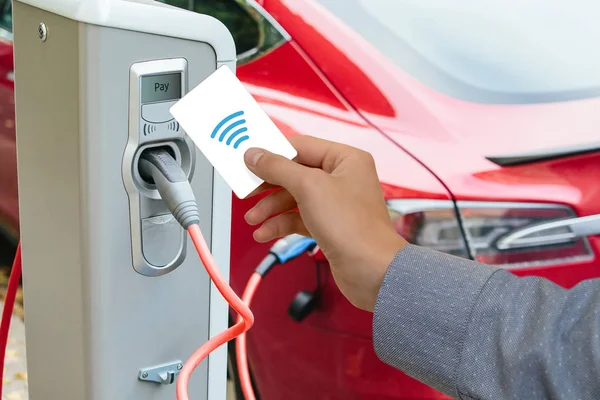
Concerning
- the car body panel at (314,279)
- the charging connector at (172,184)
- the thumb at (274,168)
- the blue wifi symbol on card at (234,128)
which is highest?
the blue wifi symbol on card at (234,128)

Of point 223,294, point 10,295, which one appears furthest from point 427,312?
point 10,295

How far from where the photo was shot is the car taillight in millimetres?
1038

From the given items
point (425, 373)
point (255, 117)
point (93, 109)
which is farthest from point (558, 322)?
point (93, 109)

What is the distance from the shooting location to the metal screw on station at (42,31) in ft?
2.37

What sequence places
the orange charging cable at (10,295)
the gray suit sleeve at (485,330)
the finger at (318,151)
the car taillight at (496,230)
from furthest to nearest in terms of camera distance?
the car taillight at (496,230) → the orange charging cable at (10,295) → the finger at (318,151) → the gray suit sleeve at (485,330)

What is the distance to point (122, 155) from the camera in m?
0.72

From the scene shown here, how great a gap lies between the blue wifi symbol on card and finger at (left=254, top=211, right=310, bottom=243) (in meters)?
0.13

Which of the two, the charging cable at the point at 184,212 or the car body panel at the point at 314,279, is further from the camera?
the car body panel at the point at 314,279

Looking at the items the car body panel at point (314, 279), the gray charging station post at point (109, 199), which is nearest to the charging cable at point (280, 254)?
the car body panel at point (314, 279)

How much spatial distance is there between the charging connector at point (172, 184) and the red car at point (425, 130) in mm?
423

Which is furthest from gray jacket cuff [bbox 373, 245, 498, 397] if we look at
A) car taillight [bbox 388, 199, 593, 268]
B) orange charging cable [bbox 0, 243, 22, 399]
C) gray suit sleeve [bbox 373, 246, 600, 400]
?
orange charging cable [bbox 0, 243, 22, 399]

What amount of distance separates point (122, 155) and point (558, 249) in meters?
0.63

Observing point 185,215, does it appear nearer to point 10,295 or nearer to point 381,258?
point 381,258

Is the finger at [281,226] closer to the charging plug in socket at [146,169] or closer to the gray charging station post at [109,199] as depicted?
the gray charging station post at [109,199]
